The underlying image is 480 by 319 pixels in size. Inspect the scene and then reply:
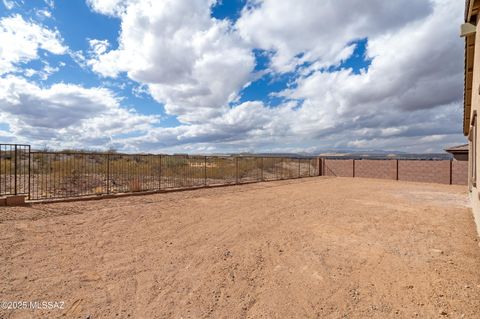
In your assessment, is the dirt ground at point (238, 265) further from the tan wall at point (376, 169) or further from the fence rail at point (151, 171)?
the tan wall at point (376, 169)

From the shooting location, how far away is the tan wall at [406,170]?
21.4 metres

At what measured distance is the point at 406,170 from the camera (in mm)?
24484

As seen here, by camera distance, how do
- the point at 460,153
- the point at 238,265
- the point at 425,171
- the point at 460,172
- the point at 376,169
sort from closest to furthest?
the point at 238,265
the point at 460,172
the point at 460,153
the point at 425,171
the point at 376,169

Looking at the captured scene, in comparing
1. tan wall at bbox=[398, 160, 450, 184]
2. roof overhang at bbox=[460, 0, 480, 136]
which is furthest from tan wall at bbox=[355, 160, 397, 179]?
roof overhang at bbox=[460, 0, 480, 136]

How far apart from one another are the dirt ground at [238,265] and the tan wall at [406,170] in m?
16.0

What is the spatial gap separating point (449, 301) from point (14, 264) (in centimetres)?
676

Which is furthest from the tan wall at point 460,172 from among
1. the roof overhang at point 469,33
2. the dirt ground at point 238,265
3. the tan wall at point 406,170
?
the dirt ground at point 238,265

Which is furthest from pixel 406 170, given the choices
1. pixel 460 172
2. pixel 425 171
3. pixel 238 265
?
pixel 238 265

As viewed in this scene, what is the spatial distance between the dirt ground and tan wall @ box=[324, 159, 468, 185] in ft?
52.4

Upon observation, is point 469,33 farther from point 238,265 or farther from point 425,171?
point 425,171

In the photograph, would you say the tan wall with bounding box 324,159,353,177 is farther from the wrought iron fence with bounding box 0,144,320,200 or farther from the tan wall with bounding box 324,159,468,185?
the wrought iron fence with bounding box 0,144,320,200

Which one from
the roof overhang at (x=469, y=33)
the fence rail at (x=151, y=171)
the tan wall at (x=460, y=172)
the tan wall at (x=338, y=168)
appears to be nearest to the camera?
the roof overhang at (x=469, y=33)

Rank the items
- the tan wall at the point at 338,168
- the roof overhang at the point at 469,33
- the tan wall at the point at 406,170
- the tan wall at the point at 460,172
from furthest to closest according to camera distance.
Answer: the tan wall at the point at 338,168
the tan wall at the point at 406,170
the tan wall at the point at 460,172
the roof overhang at the point at 469,33

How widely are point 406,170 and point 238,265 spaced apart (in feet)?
82.2
